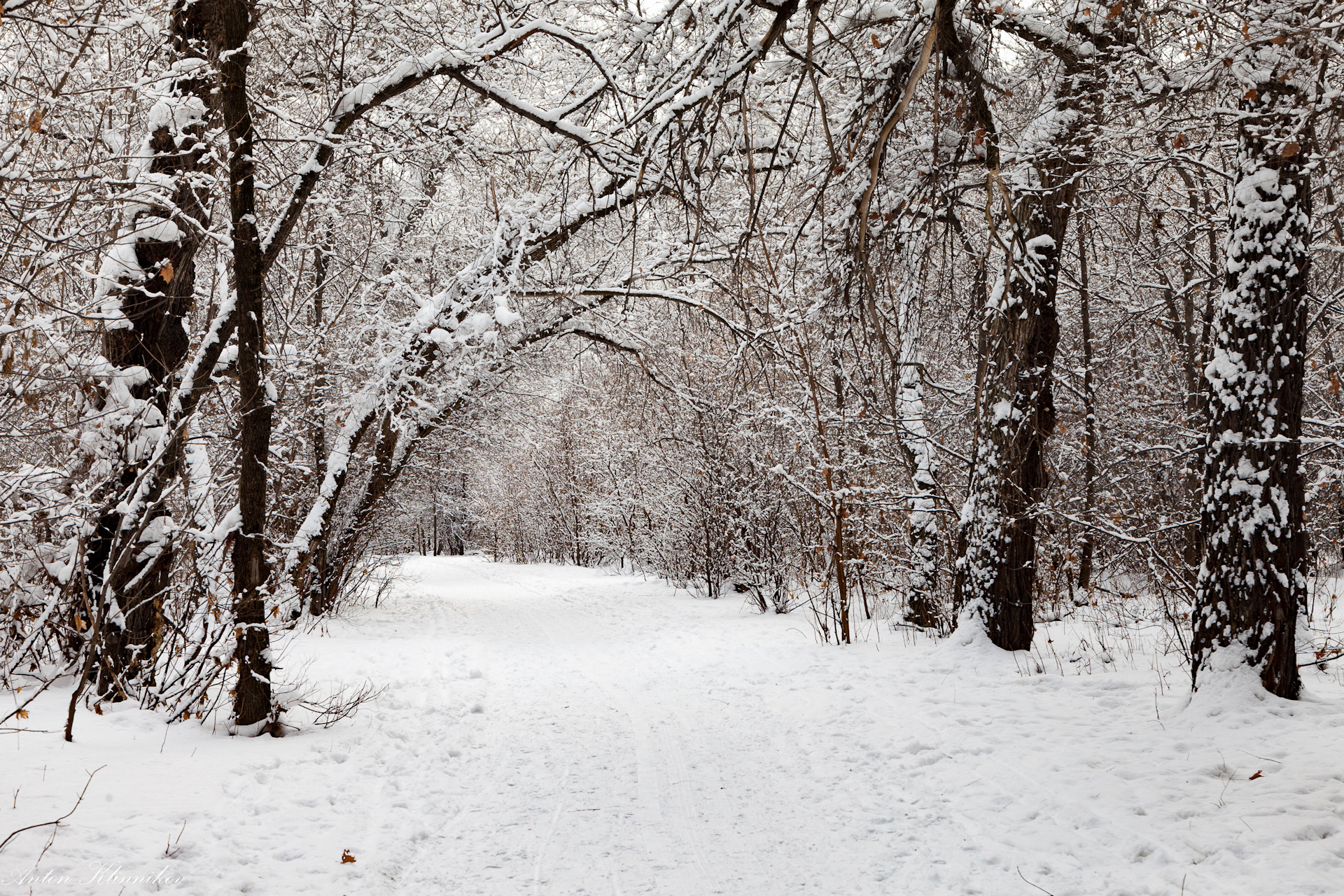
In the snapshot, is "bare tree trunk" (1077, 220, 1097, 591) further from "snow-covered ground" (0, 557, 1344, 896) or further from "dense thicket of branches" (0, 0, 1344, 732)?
"snow-covered ground" (0, 557, 1344, 896)

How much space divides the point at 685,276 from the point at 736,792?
5.33 m

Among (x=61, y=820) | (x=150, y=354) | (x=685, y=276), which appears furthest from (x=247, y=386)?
(x=685, y=276)

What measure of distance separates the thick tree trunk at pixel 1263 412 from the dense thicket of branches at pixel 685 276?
2 centimetres

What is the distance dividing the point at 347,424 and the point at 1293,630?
9383 millimetres

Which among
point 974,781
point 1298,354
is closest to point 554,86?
point 1298,354

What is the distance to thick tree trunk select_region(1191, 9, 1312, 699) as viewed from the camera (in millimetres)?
4953

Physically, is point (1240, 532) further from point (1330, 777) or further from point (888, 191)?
point (888, 191)

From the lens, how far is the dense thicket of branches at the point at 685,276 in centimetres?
373

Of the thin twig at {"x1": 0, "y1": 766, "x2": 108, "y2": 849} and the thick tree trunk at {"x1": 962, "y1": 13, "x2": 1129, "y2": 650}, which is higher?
the thick tree trunk at {"x1": 962, "y1": 13, "x2": 1129, "y2": 650}

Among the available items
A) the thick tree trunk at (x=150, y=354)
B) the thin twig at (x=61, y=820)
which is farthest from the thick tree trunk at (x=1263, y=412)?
the thick tree trunk at (x=150, y=354)

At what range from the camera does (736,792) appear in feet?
16.0

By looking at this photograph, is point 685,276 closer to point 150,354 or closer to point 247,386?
point 247,386

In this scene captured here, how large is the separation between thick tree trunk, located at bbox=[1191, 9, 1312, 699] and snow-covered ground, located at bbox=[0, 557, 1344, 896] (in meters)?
0.44

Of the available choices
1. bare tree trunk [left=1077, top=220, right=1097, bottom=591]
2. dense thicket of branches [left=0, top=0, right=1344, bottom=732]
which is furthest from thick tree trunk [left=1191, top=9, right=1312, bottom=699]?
bare tree trunk [left=1077, top=220, right=1097, bottom=591]
